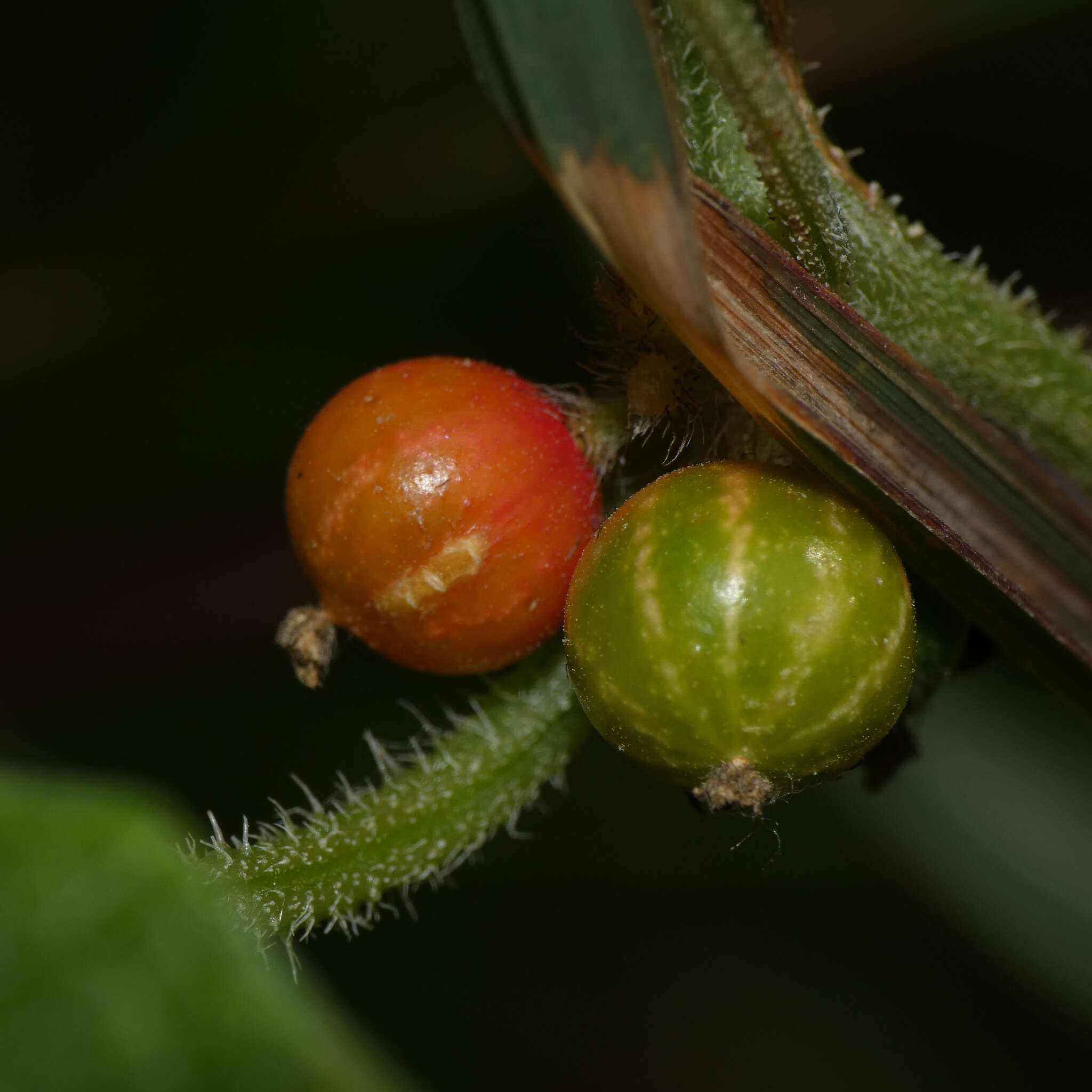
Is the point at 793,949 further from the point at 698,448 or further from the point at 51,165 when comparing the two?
the point at 51,165

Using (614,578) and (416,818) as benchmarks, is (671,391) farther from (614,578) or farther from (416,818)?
(416,818)

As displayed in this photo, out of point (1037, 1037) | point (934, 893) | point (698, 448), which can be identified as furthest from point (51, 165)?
point (1037, 1037)

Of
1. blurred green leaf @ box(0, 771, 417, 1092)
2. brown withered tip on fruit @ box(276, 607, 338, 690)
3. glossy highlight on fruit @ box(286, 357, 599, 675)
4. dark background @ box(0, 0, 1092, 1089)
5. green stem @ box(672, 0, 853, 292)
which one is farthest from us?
dark background @ box(0, 0, 1092, 1089)

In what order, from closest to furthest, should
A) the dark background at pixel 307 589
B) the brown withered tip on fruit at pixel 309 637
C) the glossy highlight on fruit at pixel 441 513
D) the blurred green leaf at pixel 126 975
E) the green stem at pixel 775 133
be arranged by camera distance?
the blurred green leaf at pixel 126 975
the green stem at pixel 775 133
the glossy highlight on fruit at pixel 441 513
the brown withered tip on fruit at pixel 309 637
the dark background at pixel 307 589

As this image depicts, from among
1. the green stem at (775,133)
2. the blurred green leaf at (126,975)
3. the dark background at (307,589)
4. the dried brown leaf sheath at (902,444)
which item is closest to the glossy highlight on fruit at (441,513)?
the dried brown leaf sheath at (902,444)

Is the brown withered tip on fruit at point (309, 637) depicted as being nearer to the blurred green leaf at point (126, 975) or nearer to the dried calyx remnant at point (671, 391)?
the dried calyx remnant at point (671, 391)

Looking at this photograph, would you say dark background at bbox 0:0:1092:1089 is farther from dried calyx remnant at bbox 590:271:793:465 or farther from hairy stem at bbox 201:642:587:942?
hairy stem at bbox 201:642:587:942

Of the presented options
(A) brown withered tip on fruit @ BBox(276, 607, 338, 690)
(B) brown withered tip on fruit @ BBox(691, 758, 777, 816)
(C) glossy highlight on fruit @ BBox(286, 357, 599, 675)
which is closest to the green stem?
(C) glossy highlight on fruit @ BBox(286, 357, 599, 675)
